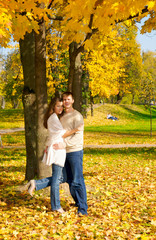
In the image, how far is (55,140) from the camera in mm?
4160

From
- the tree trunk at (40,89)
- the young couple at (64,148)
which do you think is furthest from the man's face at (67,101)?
the tree trunk at (40,89)

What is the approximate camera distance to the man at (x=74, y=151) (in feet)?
13.9

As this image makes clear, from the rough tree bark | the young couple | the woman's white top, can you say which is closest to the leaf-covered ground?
the young couple

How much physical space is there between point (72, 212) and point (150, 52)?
67.8 meters

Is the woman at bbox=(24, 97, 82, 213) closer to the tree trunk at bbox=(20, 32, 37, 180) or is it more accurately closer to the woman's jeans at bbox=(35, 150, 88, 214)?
the woman's jeans at bbox=(35, 150, 88, 214)

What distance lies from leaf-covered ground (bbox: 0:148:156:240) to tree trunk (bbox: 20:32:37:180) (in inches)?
25.3

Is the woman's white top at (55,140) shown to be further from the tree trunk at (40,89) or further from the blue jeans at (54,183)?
the tree trunk at (40,89)

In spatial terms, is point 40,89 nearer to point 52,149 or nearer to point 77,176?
point 52,149

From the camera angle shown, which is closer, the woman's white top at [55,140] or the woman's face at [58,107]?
the woman's white top at [55,140]

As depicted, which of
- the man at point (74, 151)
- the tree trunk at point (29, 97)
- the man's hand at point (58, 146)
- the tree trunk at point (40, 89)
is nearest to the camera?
the man's hand at point (58, 146)

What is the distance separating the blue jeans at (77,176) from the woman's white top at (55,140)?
15 cm

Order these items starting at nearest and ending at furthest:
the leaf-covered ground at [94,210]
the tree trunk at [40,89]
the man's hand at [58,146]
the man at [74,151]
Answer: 1. the leaf-covered ground at [94,210]
2. the man's hand at [58,146]
3. the man at [74,151]
4. the tree trunk at [40,89]

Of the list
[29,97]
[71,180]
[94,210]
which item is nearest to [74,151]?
[71,180]

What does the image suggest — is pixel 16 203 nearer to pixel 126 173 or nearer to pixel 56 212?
pixel 56 212
